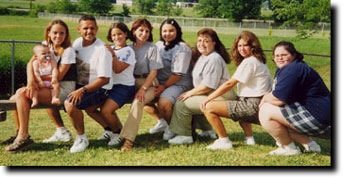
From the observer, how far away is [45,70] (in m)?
3.54

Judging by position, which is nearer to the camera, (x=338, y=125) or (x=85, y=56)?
A: (x=338, y=125)

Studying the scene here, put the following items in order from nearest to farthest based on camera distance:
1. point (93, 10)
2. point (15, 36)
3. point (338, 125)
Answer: point (338, 125)
point (93, 10)
point (15, 36)

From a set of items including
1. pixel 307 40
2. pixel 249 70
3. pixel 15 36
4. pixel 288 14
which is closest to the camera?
pixel 249 70

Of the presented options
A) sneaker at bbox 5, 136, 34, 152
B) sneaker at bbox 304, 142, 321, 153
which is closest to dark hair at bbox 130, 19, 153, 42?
sneaker at bbox 5, 136, 34, 152

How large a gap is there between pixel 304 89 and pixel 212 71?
765mm

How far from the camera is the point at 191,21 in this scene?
5.52 m

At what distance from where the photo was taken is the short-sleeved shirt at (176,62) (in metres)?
3.91

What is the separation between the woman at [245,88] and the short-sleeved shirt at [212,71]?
12 centimetres

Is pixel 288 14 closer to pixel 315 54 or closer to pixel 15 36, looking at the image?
pixel 315 54

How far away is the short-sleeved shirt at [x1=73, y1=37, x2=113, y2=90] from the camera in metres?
3.47

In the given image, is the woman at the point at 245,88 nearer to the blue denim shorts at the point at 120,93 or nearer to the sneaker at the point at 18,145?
the blue denim shorts at the point at 120,93

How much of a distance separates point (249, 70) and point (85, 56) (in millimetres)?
1296

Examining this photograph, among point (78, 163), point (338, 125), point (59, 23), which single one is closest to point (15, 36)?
point (59, 23)

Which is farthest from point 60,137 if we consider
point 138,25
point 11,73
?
point 11,73
